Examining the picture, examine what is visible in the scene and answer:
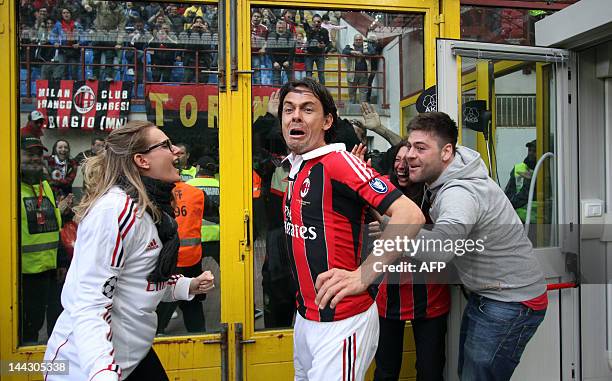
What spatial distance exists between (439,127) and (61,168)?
247 centimetres

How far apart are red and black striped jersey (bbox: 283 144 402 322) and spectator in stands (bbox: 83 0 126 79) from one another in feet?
6.34

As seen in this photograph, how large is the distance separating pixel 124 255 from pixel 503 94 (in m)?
2.87

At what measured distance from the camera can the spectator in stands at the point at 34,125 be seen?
337 cm

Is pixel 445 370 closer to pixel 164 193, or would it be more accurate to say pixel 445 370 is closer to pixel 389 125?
pixel 389 125

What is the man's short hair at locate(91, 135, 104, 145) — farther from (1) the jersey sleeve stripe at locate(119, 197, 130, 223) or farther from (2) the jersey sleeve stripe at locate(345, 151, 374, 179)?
(2) the jersey sleeve stripe at locate(345, 151, 374, 179)

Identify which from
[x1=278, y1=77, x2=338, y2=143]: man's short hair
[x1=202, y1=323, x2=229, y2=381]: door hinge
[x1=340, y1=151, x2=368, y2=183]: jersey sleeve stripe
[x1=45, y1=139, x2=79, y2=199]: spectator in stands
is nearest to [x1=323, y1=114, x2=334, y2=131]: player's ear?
[x1=278, y1=77, x2=338, y2=143]: man's short hair

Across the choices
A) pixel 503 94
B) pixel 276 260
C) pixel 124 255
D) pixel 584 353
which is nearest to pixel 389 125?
pixel 503 94

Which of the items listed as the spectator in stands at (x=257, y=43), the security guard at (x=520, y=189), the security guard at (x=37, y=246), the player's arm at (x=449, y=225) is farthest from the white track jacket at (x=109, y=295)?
the security guard at (x=520, y=189)

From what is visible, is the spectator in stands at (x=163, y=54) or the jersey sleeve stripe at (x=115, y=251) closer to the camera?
the jersey sleeve stripe at (x=115, y=251)

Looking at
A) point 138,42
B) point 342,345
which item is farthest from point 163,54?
point 342,345

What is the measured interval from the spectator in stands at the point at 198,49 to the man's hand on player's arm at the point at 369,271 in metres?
2.02

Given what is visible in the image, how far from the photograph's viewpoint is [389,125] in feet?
12.8

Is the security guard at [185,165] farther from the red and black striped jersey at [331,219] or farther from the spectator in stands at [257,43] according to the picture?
the red and black striped jersey at [331,219]
